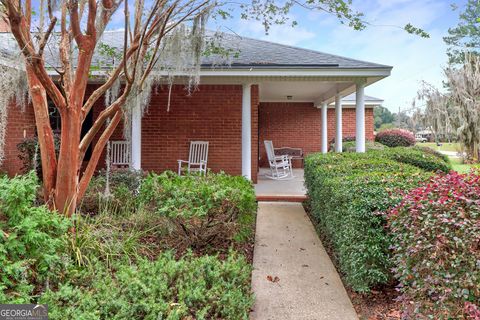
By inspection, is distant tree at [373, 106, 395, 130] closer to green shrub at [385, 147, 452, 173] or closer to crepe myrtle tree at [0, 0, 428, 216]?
green shrub at [385, 147, 452, 173]

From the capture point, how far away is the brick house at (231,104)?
24.4 ft

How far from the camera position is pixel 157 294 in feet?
9.07

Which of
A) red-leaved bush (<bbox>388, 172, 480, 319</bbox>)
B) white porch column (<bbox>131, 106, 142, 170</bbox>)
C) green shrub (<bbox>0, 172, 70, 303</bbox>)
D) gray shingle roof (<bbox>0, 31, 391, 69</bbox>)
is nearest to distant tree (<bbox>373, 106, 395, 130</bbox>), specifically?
gray shingle roof (<bbox>0, 31, 391, 69</bbox>)

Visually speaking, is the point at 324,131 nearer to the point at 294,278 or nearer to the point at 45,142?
the point at 294,278

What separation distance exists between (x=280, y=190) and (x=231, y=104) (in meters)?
2.42

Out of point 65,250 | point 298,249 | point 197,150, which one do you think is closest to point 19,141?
point 197,150

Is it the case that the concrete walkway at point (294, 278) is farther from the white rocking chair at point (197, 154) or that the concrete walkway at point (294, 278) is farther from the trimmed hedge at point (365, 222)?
the white rocking chair at point (197, 154)

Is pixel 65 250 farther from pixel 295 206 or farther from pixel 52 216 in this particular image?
pixel 295 206

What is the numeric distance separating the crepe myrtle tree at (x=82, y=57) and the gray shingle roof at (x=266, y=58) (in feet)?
3.54

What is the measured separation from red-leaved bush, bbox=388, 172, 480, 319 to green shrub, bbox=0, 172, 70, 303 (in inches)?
99.7

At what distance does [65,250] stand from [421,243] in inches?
114

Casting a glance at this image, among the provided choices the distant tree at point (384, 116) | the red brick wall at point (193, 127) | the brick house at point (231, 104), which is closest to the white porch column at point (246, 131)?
the brick house at point (231, 104)

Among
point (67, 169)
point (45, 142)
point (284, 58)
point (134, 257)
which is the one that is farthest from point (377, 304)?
point (284, 58)

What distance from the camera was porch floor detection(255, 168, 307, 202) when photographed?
764 cm
